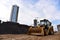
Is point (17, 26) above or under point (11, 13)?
under

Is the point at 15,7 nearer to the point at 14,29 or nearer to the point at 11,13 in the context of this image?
the point at 11,13

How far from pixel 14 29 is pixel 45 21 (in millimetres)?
12258

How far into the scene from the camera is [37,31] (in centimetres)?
1256

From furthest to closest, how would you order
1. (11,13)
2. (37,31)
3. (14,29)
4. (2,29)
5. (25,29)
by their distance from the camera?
(11,13), (25,29), (14,29), (2,29), (37,31)

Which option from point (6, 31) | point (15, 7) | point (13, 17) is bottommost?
point (6, 31)

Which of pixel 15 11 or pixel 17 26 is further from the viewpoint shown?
pixel 15 11

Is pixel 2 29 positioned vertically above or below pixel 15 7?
below

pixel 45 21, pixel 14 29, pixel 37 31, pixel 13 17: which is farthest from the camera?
pixel 13 17

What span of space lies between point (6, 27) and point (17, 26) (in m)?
2.72

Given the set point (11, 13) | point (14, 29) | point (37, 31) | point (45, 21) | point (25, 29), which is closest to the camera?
point (37, 31)

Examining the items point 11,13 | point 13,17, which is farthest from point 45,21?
point 11,13

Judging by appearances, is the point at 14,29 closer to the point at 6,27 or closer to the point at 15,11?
the point at 6,27

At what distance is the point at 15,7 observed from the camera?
165 ft

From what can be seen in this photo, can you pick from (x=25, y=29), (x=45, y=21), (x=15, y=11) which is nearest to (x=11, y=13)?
(x=15, y=11)
